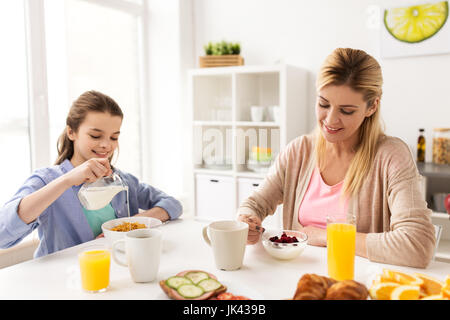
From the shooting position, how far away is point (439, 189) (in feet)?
8.43

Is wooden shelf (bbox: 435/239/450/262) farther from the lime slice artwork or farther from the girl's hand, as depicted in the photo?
the girl's hand

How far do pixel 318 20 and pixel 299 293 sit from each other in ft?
8.40

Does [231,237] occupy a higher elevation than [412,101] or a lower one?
lower

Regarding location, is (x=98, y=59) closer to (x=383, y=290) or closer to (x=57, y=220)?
(x=57, y=220)

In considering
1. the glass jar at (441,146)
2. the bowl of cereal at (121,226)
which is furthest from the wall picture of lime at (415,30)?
the bowl of cereal at (121,226)

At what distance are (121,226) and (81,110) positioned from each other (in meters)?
0.53

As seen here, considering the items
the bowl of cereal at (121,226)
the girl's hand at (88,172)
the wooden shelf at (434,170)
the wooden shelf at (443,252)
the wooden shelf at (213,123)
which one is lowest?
the wooden shelf at (443,252)

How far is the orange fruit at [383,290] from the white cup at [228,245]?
0.34 m

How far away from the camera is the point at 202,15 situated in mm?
3447

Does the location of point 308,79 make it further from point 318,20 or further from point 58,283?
point 58,283

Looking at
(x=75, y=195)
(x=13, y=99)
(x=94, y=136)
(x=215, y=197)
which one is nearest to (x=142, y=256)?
(x=75, y=195)

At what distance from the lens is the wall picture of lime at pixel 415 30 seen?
2553 millimetres

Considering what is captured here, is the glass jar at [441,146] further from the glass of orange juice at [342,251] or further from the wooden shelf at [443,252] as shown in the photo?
the glass of orange juice at [342,251]

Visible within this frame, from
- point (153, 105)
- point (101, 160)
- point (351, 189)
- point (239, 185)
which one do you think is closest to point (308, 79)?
point (239, 185)
